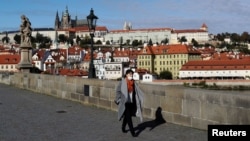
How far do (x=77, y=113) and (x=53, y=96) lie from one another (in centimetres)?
509

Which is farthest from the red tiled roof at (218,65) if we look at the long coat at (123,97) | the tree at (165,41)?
the long coat at (123,97)

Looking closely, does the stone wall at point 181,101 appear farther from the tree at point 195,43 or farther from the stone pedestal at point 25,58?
the tree at point 195,43

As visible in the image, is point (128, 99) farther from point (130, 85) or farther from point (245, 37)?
point (245, 37)

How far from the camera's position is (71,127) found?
8.88 m

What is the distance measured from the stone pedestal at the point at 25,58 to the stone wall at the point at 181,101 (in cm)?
701

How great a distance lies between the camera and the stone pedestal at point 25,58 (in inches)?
826

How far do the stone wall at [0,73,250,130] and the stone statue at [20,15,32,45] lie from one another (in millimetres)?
7181

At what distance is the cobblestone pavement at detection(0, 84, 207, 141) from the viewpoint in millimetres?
7695

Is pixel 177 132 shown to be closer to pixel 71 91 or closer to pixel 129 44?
pixel 71 91

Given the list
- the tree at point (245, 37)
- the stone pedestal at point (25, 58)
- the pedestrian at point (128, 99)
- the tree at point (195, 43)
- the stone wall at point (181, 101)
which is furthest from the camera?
the tree at point (245, 37)

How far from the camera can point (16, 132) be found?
27.2 ft

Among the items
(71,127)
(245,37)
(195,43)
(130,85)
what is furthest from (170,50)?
(130,85)

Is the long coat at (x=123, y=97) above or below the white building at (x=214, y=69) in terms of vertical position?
above

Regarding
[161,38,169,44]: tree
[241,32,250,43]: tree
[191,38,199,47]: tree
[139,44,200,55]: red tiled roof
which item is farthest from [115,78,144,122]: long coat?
[241,32,250,43]: tree
